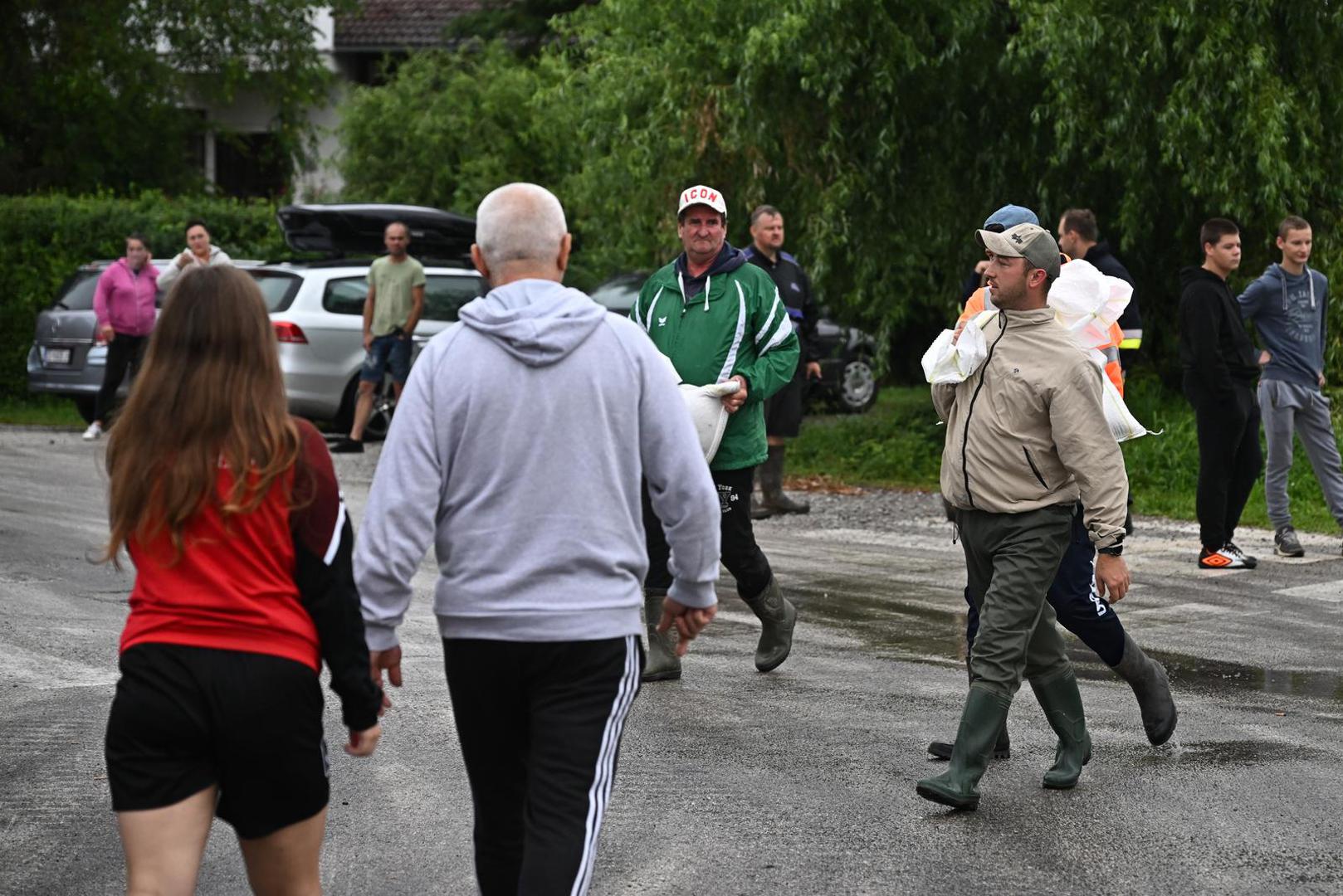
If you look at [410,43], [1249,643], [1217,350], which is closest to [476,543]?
[1249,643]

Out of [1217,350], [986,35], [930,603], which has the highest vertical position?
[986,35]

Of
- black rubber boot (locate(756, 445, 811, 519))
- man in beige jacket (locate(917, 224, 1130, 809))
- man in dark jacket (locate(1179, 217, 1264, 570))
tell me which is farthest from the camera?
black rubber boot (locate(756, 445, 811, 519))

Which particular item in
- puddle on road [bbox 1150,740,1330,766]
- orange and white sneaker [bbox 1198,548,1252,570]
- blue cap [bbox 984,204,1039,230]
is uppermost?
blue cap [bbox 984,204,1039,230]

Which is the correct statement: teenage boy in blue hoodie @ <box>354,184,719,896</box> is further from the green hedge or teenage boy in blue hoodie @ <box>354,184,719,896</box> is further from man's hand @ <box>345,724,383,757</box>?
the green hedge

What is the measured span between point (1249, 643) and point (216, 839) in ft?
16.2

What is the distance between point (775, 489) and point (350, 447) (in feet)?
17.8

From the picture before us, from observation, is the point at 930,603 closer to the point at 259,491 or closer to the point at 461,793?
the point at 461,793

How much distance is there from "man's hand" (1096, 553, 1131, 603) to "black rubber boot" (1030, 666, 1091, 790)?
0.38m

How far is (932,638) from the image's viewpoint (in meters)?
8.74

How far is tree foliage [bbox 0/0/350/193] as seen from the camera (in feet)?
92.8

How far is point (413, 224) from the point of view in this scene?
2055cm

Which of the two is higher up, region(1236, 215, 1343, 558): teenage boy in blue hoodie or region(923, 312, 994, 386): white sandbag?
region(923, 312, 994, 386): white sandbag

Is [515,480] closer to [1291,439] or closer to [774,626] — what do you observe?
[774,626]

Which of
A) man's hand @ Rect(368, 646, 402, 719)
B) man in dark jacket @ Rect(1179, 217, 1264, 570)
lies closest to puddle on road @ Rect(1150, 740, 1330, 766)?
man's hand @ Rect(368, 646, 402, 719)
